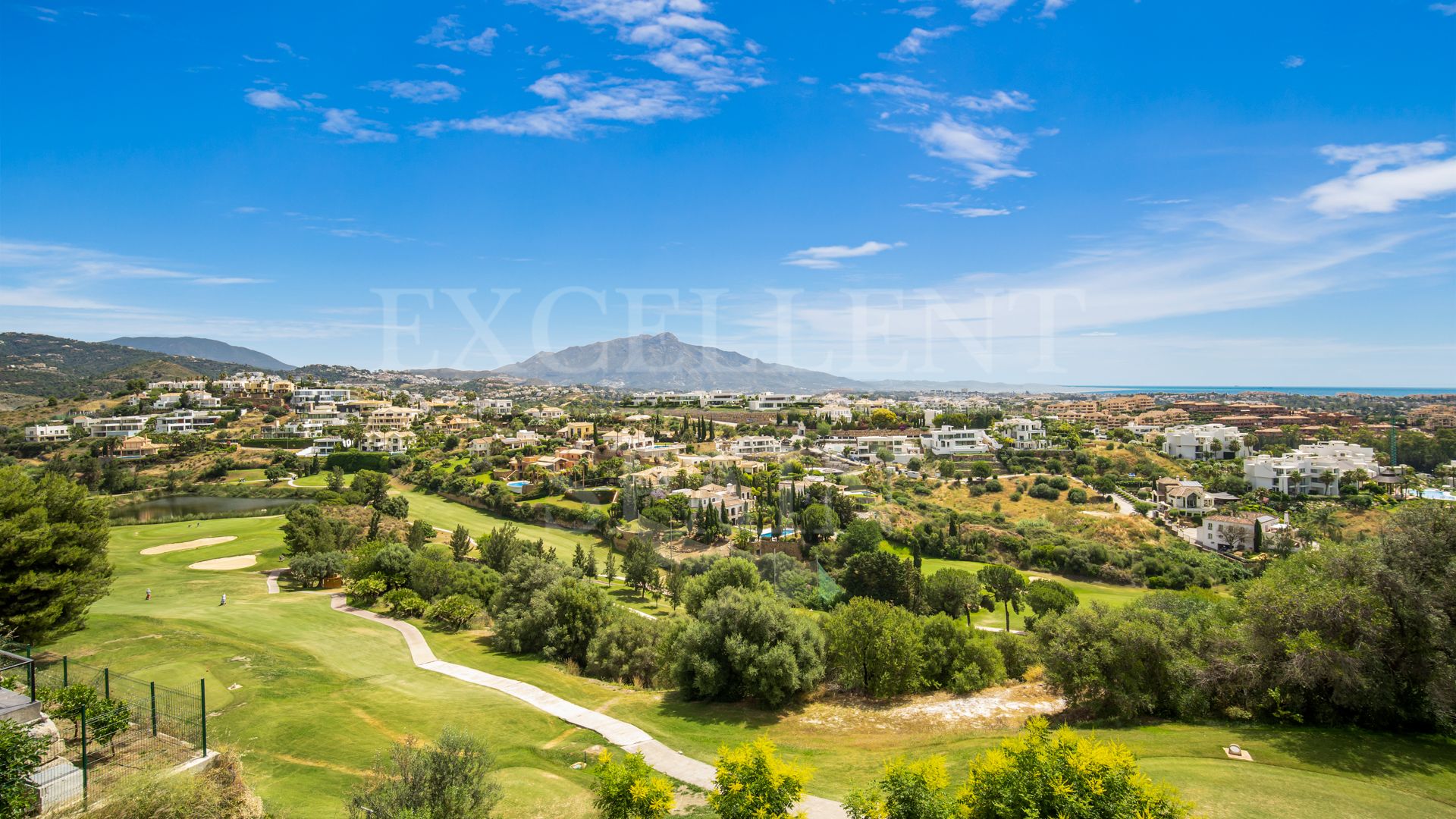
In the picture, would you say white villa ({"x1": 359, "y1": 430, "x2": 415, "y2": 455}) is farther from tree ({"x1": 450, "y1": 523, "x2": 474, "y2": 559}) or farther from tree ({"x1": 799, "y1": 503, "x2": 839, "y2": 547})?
tree ({"x1": 799, "y1": 503, "x2": 839, "y2": 547})

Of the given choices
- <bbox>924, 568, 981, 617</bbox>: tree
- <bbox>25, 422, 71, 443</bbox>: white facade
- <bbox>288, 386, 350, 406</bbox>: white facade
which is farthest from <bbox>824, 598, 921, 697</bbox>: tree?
<bbox>288, 386, 350, 406</bbox>: white facade

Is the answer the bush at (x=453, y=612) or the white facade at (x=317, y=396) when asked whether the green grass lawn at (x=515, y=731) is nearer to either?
the bush at (x=453, y=612)

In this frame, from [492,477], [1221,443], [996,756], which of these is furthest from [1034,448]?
[996,756]

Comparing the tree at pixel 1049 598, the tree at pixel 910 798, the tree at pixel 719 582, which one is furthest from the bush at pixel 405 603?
the tree at pixel 1049 598

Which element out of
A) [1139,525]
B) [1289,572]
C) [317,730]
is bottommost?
[1139,525]

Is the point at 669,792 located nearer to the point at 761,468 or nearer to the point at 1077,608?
the point at 1077,608
